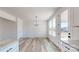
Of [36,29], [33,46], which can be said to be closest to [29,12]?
[36,29]

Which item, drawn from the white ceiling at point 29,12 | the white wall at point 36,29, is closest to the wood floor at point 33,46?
the white wall at point 36,29

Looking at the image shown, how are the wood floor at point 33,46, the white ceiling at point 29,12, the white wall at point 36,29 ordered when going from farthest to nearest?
the white wall at point 36,29, the wood floor at point 33,46, the white ceiling at point 29,12

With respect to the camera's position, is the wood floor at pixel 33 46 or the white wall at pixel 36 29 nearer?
the wood floor at pixel 33 46

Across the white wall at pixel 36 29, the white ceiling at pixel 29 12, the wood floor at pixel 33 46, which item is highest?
the white ceiling at pixel 29 12

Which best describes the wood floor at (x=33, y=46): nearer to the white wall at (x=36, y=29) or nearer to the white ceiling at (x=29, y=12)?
the white wall at (x=36, y=29)

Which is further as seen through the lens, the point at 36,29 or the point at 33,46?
the point at 36,29

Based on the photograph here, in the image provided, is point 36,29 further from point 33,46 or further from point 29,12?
point 29,12

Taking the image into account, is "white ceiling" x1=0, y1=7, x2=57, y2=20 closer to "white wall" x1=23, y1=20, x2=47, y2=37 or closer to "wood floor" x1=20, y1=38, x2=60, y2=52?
"white wall" x1=23, y1=20, x2=47, y2=37

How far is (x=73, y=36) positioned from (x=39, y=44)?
894 millimetres
